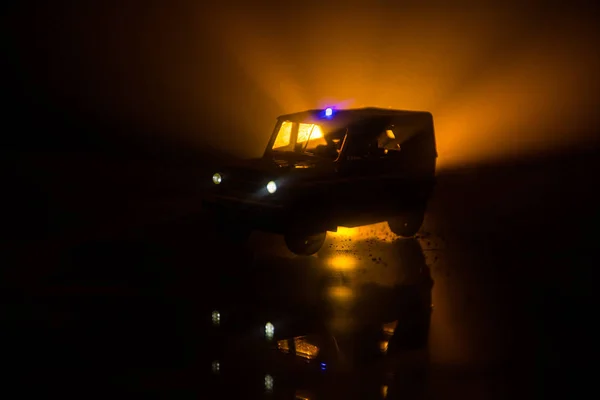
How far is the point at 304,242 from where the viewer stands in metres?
10.7

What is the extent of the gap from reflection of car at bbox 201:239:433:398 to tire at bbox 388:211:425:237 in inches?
134

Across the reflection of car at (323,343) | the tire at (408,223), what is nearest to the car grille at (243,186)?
the reflection of car at (323,343)

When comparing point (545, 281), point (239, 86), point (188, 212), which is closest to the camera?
point (545, 281)

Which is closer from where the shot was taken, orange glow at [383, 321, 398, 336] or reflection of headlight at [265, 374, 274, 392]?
reflection of headlight at [265, 374, 274, 392]

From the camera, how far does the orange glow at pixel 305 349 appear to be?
6.43 m

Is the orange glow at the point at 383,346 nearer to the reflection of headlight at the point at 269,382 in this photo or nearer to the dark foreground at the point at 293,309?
the dark foreground at the point at 293,309

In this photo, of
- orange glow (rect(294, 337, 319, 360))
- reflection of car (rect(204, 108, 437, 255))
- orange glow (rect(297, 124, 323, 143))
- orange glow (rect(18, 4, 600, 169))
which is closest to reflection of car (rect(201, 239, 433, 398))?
orange glow (rect(294, 337, 319, 360))

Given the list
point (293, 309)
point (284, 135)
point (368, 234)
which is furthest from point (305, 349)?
point (368, 234)

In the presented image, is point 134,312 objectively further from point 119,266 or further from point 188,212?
point 188,212

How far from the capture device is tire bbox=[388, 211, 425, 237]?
1241cm

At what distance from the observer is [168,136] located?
26.4 m

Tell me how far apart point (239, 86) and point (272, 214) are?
1887 cm

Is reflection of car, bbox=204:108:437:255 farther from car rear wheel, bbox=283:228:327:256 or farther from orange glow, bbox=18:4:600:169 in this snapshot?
orange glow, bbox=18:4:600:169

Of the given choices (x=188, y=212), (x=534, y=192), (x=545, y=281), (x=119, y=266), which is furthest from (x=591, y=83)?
(x=119, y=266)
